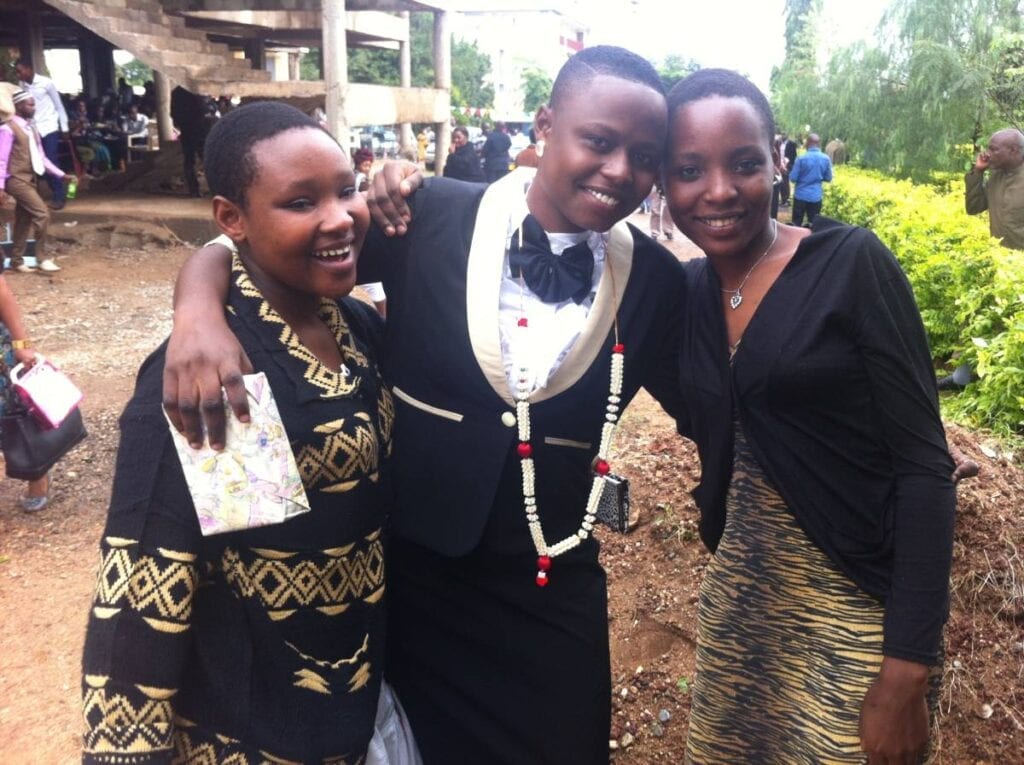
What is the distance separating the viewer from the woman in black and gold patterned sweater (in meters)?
1.46

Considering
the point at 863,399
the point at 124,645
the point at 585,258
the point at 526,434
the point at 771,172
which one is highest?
the point at 771,172

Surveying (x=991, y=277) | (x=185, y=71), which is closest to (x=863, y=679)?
(x=991, y=277)

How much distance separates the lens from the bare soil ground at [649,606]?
10.3ft

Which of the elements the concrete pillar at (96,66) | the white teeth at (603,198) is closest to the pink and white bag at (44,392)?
the white teeth at (603,198)

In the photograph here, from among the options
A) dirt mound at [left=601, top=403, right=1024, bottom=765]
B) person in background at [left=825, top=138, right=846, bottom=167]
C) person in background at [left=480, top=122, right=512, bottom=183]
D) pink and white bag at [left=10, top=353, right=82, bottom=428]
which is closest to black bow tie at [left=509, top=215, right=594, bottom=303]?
dirt mound at [left=601, top=403, right=1024, bottom=765]

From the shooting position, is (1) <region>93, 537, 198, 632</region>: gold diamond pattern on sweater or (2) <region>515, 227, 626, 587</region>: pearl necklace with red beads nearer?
(1) <region>93, 537, 198, 632</region>: gold diamond pattern on sweater

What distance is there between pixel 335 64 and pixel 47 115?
4.29m

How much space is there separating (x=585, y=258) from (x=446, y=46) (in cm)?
1620

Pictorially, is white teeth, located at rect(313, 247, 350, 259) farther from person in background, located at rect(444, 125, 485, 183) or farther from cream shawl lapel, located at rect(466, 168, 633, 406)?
person in background, located at rect(444, 125, 485, 183)

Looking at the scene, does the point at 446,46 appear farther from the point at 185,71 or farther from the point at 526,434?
the point at 526,434

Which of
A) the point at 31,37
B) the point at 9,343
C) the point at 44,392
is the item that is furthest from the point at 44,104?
the point at 44,392

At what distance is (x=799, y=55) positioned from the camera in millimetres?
30172

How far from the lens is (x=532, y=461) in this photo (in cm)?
204

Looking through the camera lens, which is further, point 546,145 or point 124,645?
point 546,145
